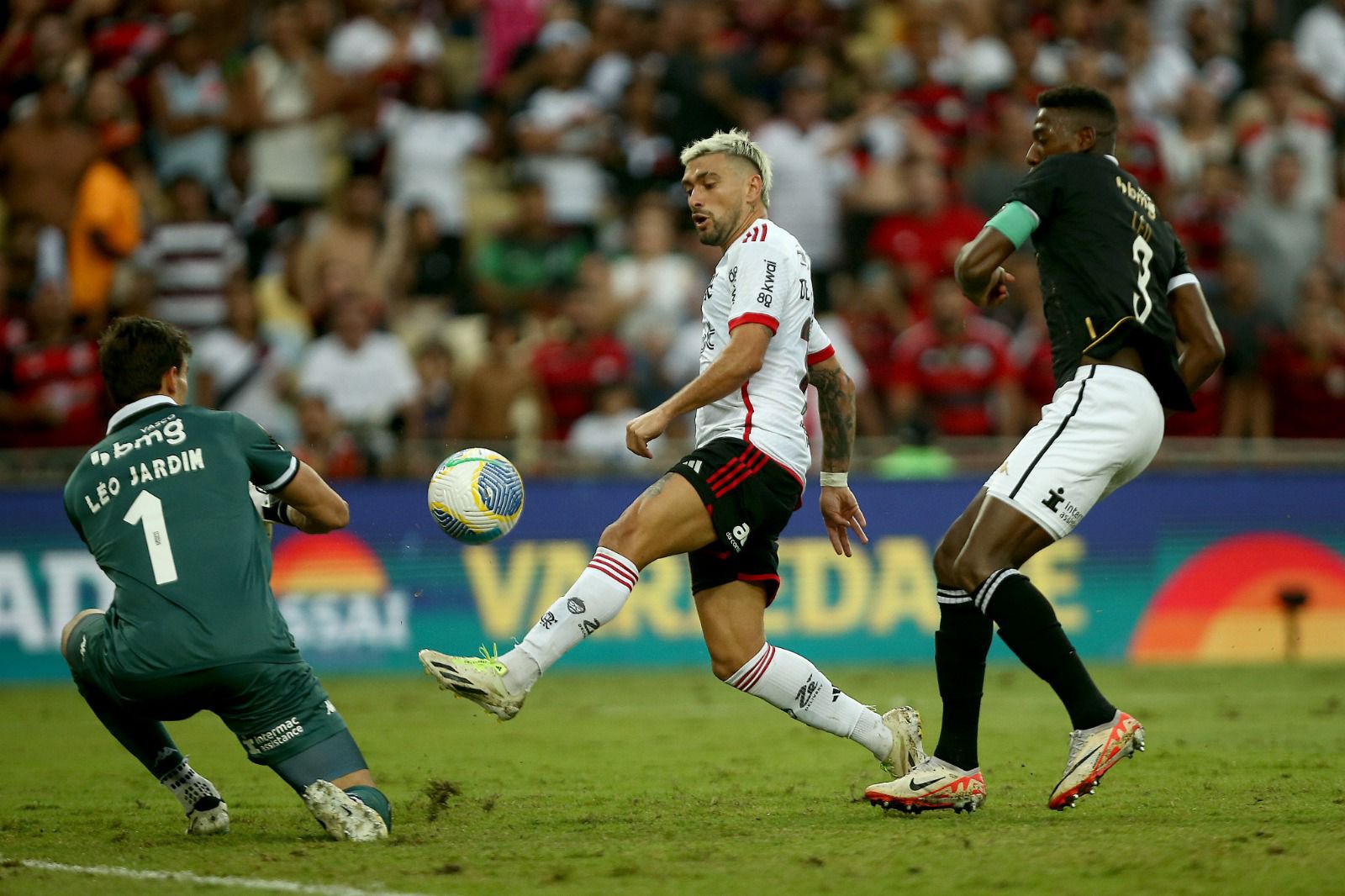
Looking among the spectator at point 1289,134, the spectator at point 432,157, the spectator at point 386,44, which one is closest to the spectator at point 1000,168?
the spectator at point 1289,134

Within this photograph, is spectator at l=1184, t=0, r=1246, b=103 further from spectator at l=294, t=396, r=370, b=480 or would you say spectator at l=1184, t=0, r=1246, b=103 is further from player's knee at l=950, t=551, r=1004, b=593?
player's knee at l=950, t=551, r=1004, b=593

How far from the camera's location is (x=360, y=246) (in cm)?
1658

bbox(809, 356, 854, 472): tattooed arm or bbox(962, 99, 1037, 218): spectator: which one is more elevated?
bbox(962, 99, 1037, 218): spectator

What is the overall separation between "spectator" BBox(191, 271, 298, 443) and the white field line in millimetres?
9031

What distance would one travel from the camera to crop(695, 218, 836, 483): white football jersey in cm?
732

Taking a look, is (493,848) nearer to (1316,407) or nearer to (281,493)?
(281,493)

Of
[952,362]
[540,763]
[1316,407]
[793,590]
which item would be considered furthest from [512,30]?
[540,763]

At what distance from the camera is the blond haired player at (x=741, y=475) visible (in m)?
7.02

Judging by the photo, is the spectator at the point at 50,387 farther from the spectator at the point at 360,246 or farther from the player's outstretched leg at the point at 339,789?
the player's outstretched leg at the point at 339,789

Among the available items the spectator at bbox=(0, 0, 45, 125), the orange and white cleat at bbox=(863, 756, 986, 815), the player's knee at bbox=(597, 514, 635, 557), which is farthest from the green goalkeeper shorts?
the spectator at bbox=(0, 0, 45, 125)

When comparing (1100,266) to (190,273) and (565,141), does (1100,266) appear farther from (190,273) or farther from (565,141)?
(565,141)

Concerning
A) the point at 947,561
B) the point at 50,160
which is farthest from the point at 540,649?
the point at 50,160

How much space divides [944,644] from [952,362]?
8.45 metres

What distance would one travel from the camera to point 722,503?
715 centimetres
